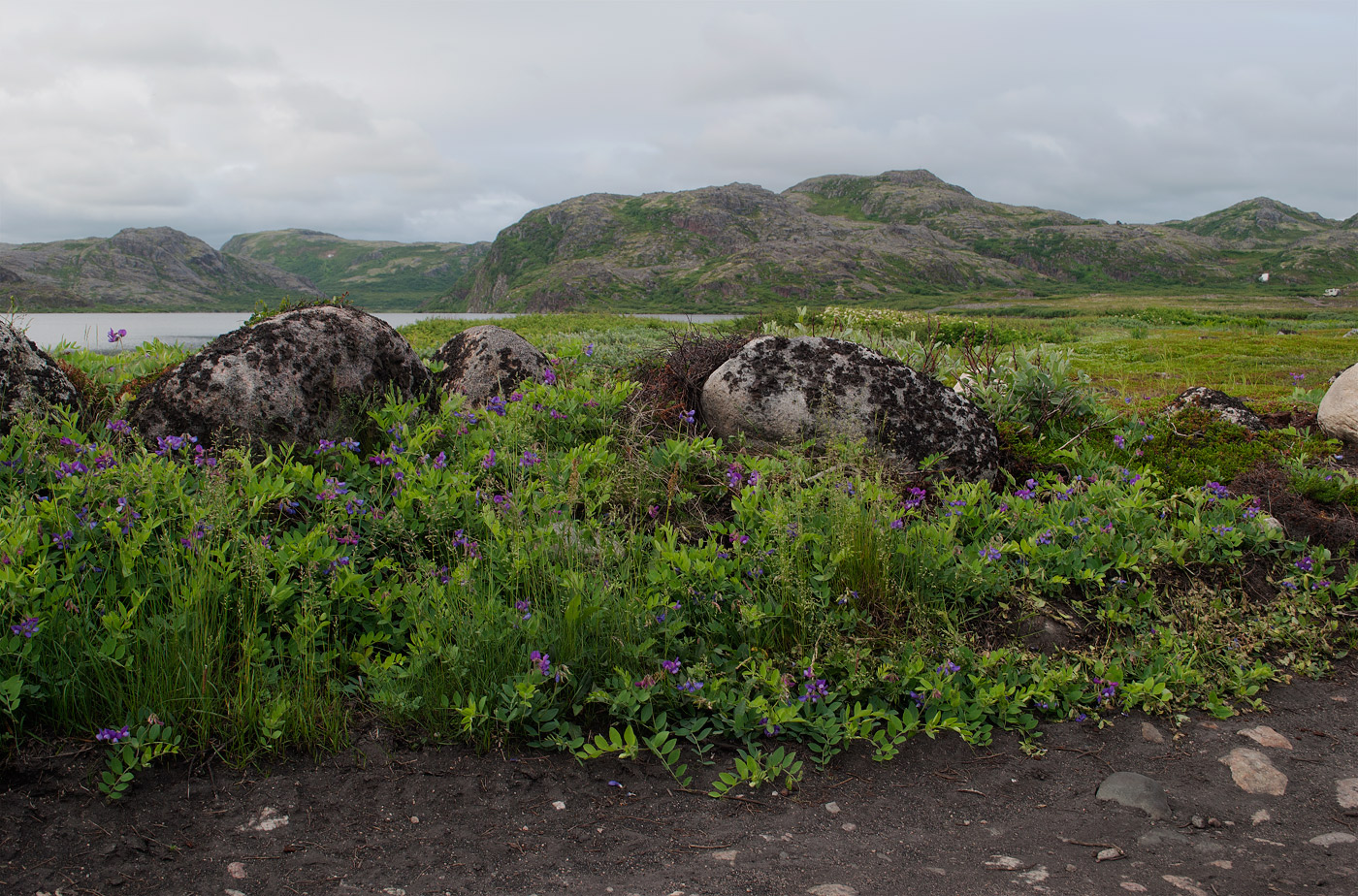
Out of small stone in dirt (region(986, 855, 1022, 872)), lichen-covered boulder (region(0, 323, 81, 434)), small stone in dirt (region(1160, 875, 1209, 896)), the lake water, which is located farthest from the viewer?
the lake water

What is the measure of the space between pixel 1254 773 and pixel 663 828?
2900 millimetres

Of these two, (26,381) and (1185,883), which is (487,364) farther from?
(1185,883)

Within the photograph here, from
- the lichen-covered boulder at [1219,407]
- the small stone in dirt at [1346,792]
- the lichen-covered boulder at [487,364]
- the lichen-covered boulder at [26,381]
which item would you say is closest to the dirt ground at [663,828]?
the small stone in dirt at [1346,792]

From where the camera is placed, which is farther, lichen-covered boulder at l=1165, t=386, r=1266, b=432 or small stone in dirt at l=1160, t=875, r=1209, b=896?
lichen-covered boulder at l=1165, t=386, r=1266, b=432

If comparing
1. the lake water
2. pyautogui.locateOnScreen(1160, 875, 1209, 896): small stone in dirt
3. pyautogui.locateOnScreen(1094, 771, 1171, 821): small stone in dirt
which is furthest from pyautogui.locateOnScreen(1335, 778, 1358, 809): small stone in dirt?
the lake water

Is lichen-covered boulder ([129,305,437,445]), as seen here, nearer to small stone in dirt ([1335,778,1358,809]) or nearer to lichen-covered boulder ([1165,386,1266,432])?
small stone in dirt ([1335,778,1358,809])

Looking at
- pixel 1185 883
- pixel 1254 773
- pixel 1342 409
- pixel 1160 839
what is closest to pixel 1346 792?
pixel 1254 773

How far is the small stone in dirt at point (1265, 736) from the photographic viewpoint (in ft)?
12.5

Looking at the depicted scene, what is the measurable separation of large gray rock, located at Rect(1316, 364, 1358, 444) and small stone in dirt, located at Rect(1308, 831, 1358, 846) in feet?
22.0

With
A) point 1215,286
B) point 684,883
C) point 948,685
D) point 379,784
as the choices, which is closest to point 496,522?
point 379,784

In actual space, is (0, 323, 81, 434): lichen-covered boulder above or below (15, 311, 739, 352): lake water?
below

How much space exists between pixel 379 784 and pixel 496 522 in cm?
→ 150

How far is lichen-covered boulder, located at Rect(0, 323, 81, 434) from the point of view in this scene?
5.50 metres

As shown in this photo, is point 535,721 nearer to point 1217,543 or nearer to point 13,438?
point 13,438
